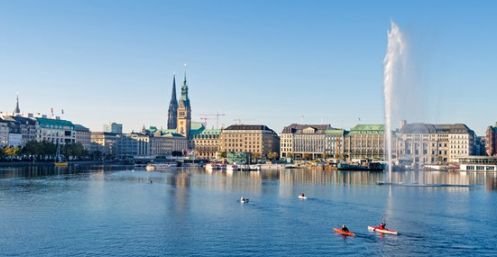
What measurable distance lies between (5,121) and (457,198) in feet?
533

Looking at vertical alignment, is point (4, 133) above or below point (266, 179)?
above

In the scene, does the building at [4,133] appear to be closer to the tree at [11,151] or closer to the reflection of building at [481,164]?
the tree at [11,151]

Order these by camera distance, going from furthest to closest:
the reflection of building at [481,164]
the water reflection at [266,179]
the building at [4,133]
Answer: the building at [4,133], the reflection of building at [481,164], the water reflection at [266,179]

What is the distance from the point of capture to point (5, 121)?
195250 millimetres

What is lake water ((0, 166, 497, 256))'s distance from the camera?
4744 cm

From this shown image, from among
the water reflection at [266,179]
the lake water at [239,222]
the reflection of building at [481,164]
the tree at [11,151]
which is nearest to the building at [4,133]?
the tree at [11,151]

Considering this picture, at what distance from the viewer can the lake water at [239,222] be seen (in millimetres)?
47438

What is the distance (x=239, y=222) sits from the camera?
5997cm

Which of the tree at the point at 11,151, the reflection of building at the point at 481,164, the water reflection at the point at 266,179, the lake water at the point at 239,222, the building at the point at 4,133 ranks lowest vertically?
the lake water at the point at 239,222

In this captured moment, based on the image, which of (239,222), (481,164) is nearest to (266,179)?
(239,222)

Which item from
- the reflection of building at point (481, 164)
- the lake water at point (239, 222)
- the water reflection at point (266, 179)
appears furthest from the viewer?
the reflection of building at point (481, 164)

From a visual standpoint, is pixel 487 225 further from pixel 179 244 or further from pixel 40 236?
pixel 40 236

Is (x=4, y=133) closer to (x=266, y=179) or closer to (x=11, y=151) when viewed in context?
(x=11, y=151)

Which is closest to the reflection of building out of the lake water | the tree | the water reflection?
the water reflection
